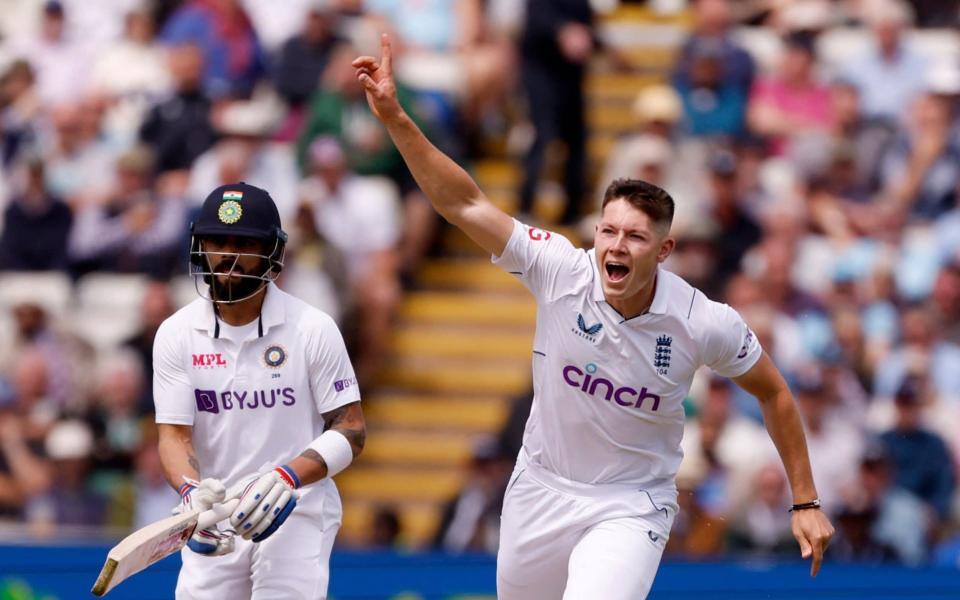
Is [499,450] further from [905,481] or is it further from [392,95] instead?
[392,95]

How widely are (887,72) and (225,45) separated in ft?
16.6

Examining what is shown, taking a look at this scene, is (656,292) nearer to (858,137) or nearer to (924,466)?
(924,466)

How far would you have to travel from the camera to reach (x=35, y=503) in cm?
1184

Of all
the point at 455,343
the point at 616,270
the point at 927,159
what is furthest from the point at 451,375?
the point at 616,270

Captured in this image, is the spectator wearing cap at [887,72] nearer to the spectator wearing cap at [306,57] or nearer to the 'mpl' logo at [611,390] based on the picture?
the spectator wearing cap at [306,57]

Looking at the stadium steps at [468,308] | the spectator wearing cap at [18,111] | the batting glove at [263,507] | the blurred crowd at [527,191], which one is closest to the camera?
the batting glove at [263,507]

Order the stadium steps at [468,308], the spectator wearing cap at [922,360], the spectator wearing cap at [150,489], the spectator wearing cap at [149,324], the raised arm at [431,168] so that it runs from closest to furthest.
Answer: the raised arm at [431,168], the spectator wearing cap at [922,360], the spectator wearing cap at [150,489], the spectator wearing cap at [149,324], the stadium steps at [468,308]

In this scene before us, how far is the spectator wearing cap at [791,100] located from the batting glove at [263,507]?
7.14 meters

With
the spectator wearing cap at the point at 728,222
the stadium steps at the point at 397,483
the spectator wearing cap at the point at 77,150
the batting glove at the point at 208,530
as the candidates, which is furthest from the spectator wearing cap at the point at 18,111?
the batting glove at the point at 208,530

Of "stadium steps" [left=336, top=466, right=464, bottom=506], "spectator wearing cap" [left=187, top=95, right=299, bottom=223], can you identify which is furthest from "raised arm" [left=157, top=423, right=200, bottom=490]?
"spectator wearing cap" [left=187, top=95, right=299, bottom=223]

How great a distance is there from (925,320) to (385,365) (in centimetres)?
385

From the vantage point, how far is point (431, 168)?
21.9 feet

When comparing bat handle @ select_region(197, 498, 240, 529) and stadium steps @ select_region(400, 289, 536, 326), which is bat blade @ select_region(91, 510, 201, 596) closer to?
bat handle @ select_region(197, 498, 240, 529)

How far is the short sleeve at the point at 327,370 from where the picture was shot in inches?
265
